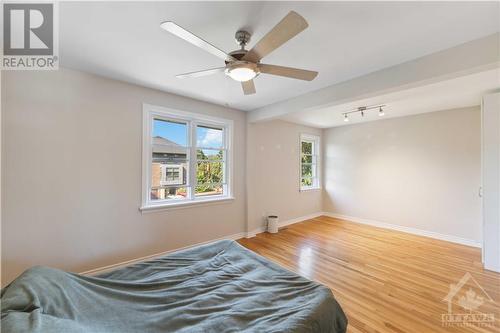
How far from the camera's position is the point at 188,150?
346 centimetres

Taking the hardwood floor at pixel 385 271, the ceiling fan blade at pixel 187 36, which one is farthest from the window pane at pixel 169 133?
the hardwood floor at pixel 385 271

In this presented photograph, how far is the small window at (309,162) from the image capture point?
218 inches

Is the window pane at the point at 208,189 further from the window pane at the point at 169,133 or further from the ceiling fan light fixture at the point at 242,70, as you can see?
the ceiling fan light fixture at the point at 242,70

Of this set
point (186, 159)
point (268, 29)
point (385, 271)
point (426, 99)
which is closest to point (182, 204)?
point (186, 159)

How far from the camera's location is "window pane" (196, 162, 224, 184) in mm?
3621

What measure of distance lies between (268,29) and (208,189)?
2.75 m

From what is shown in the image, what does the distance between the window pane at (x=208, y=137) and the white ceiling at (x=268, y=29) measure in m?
1.24

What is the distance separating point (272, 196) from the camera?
4668mm

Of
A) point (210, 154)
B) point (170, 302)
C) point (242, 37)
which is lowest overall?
point (170, 302)

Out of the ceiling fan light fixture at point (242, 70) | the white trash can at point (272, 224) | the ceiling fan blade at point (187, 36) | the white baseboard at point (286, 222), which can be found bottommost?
the white baseboard at point (286, 222)

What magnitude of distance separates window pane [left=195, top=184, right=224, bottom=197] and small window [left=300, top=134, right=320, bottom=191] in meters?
2.44

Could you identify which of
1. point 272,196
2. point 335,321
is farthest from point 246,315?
point 272,196

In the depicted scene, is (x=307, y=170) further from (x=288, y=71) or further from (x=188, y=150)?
(x=288, y=71)

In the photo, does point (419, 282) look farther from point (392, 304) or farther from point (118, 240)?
point (118, 240)
